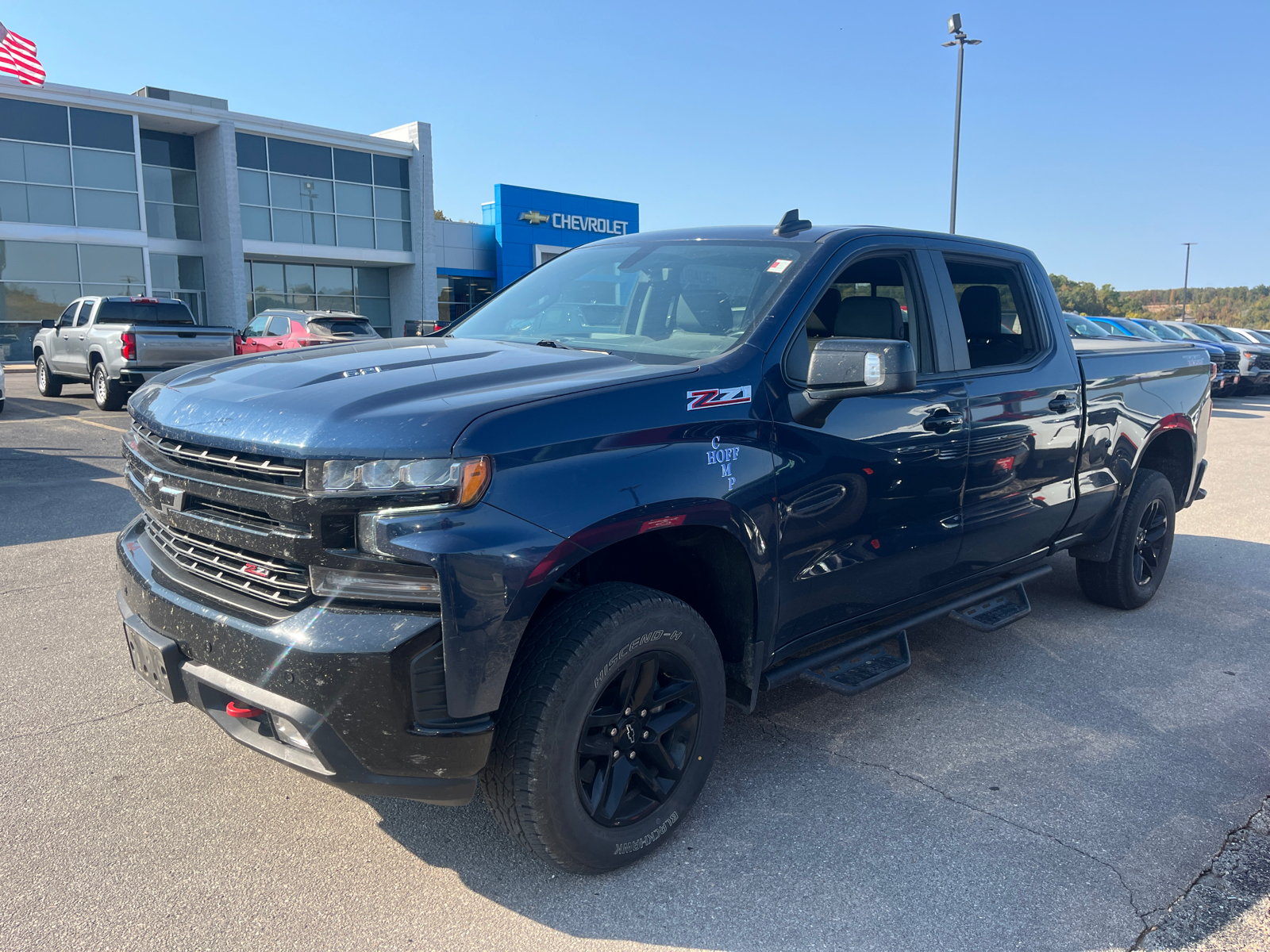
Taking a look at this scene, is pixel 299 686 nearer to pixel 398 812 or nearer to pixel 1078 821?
pixel 398 812

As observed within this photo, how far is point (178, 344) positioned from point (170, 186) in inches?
748

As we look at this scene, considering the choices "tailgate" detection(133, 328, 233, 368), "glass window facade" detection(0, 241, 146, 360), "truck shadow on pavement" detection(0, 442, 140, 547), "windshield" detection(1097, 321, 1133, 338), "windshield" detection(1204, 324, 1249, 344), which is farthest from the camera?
"windshield" detection(1204, 324, 1249, 344)

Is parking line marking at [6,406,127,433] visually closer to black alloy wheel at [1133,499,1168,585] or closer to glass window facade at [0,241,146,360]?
black alloy wheel at [1133,499,1168,585]

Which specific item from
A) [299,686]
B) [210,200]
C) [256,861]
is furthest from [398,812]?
[210,200]

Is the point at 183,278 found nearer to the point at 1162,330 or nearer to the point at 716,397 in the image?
the point at 1162,330

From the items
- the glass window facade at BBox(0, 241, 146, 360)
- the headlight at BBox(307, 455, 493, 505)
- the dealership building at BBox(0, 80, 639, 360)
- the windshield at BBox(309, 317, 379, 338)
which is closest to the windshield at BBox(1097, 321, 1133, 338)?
the dealership building at BBox(0, 80, 639, 360)

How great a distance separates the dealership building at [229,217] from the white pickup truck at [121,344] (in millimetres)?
10944

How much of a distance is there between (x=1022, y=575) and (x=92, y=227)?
96.0ft

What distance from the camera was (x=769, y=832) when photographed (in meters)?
3.01

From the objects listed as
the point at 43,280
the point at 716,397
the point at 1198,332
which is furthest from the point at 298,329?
the point at 1198,332

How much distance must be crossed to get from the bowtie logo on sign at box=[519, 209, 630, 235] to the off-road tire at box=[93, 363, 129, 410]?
23.9m

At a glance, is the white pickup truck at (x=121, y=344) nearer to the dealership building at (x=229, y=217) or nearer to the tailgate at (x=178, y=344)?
the tailgate at (x=178, y=344)

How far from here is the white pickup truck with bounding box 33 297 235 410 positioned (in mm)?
14555

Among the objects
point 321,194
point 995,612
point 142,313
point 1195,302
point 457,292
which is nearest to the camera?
point 995,612
